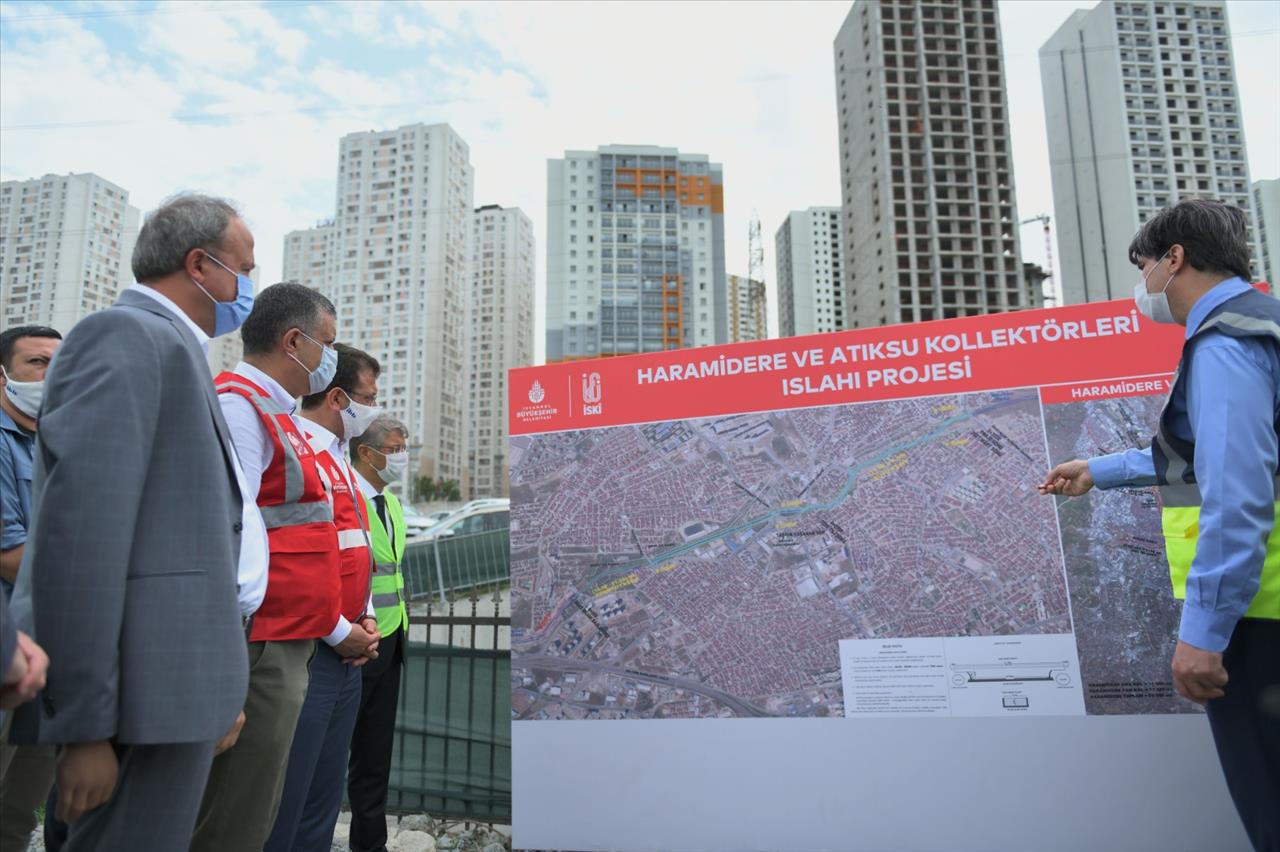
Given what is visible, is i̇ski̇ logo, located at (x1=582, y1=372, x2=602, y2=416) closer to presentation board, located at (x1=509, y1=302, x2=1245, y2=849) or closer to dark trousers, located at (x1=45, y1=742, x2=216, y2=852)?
presentation board, located at (x1=509, y1=302, x2=1245, y2=849)

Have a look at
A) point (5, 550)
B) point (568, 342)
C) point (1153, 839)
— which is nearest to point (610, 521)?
point (5, 550)

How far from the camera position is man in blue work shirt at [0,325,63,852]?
93.1 inches

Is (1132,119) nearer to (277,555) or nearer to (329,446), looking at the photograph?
(329,446)

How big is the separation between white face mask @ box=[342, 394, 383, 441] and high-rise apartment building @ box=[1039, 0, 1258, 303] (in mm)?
48699

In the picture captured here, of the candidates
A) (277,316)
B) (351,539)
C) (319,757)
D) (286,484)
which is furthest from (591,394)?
(319,757)

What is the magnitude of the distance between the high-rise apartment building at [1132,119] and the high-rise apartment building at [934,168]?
4.85 meters

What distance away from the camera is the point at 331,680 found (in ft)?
7.63

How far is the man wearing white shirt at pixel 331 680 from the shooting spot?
86.8 inches

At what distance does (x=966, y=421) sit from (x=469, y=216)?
62.5 metres

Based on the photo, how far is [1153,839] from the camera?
9.25ft

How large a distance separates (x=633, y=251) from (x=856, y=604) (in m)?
58.5

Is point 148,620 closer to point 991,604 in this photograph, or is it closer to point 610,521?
point 610,521

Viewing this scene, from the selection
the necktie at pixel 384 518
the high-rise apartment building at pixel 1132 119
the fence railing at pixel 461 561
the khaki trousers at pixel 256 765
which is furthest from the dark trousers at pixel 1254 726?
the high-rise apartment building at pixel 1132 119

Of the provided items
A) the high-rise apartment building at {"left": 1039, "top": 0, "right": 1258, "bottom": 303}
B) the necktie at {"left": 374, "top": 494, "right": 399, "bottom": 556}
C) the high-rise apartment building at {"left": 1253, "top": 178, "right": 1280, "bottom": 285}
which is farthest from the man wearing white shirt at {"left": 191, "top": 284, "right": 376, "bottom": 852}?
the high-rise apartment building at {"left": 1039, "top": 0, "right": 1258, "bottom": 303}
